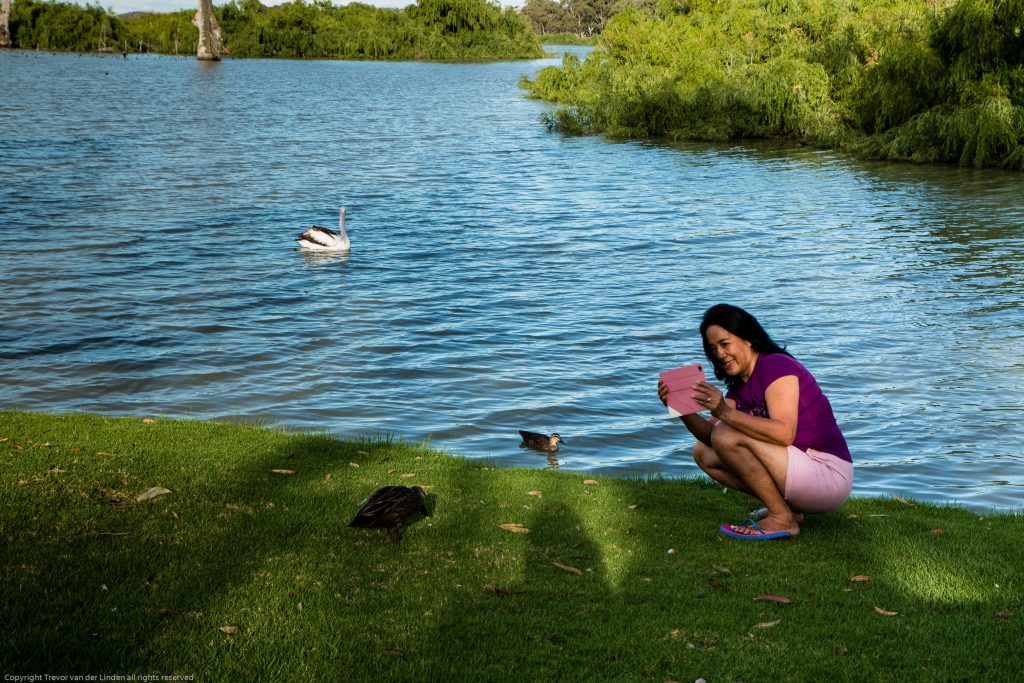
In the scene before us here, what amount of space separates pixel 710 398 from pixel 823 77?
34.6 m

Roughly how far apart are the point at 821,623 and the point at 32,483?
4.91 meters

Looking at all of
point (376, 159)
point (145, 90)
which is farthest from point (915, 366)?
point (145, 90)

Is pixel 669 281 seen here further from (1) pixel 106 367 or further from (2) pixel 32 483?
(2) pixel 32 483

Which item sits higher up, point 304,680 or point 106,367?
point 304,680

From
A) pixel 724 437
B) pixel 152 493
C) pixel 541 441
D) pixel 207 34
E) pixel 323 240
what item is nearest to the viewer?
pixel 724 437

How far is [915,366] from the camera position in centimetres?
1276

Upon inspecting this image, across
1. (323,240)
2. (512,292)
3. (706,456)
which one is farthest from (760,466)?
(323,240)

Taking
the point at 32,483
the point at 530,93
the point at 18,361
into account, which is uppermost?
the point at 530,93

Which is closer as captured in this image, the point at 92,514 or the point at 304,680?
the point at 304,680

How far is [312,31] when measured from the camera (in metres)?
153

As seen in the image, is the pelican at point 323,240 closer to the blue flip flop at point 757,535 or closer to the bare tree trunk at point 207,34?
the blue flip flop at point 757,535

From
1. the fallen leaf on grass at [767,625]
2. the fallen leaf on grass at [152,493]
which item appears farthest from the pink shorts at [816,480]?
the fallen leaf on grass at [152,493]

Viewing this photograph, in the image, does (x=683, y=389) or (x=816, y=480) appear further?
(x=816, y=480)

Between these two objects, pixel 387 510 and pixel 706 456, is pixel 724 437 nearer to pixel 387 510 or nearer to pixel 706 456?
pixel 706 456
